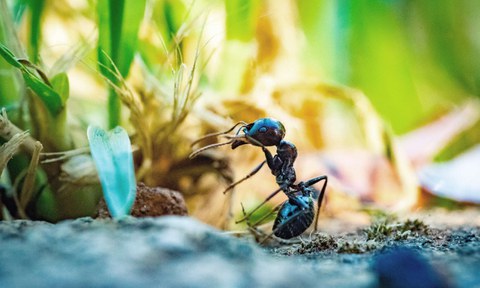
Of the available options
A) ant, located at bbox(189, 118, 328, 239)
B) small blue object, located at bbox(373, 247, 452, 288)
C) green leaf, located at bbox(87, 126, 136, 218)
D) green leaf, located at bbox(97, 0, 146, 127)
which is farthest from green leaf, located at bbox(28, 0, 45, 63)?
small blue object, located at bbox(373, 247, 452, 288)

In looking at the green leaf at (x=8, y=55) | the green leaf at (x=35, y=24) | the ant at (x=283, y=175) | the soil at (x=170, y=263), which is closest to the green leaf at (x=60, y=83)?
the green leaf at (x=8, y=55)

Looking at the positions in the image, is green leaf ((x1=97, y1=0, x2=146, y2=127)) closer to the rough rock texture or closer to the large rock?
the rough rock texture

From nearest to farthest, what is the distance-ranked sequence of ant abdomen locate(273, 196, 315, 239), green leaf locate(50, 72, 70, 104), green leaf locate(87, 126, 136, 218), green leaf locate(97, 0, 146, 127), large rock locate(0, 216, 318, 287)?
large rock locate(0, 216, 318, 287), green leaf locate(87, 126, 136, 218), ant abdomen locate(273, 196, 315, 239), green leaf locate(50, 72, 70, 104), green leaf locate(97, 0, 146, 127)

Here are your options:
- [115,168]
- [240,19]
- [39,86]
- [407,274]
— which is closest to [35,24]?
[39,86]

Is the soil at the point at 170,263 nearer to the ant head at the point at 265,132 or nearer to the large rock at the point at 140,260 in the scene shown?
the large rock at the point at 140,260

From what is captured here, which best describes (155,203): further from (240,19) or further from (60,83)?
(240,19)

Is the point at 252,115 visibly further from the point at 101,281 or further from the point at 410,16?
the point at 410,16
